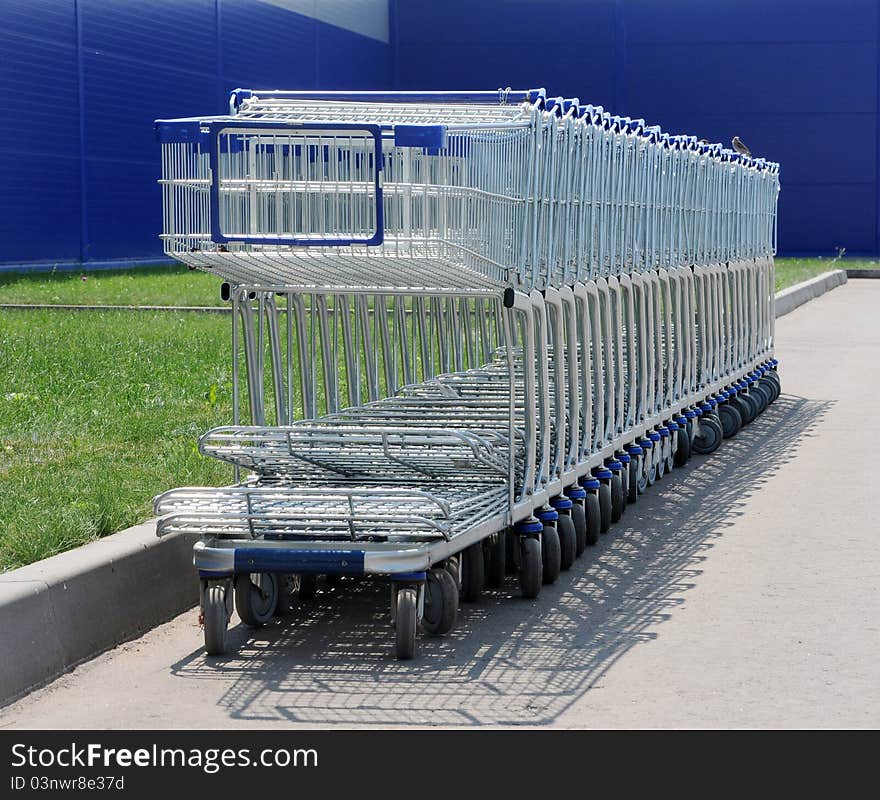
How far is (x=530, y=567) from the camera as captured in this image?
23.4 ft

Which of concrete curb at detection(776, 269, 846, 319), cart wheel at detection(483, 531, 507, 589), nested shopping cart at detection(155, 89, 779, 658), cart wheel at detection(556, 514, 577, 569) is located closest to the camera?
nested shopping cart at detection(155, 89, 779, 658)

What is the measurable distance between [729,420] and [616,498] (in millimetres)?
3744

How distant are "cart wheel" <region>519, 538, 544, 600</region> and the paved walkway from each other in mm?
66

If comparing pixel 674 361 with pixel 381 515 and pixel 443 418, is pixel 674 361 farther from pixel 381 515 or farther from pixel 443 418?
pixel 381 515

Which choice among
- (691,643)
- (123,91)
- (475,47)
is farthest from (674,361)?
(475,47)

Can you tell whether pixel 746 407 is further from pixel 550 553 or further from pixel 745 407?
pixel 550 553

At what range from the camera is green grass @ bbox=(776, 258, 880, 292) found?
97.1 feet

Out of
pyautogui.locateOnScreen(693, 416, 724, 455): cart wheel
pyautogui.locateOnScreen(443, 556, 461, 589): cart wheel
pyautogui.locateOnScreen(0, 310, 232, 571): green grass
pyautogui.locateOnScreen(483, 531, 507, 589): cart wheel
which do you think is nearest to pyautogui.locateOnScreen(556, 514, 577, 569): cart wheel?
pyautogui.locateOnScreen(483, 531, 507, 589): cart wheel

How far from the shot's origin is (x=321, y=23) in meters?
40.6

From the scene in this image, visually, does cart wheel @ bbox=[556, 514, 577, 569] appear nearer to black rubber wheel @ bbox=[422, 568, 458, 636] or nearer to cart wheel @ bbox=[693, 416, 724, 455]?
black rubber wheel @ bbox=[422, 568, 458, 636]

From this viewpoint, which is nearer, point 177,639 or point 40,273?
point 177,639

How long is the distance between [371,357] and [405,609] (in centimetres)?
334

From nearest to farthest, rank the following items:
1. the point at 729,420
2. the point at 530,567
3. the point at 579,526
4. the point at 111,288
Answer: the point at 530,567
the point at 579,526
the point at 729,420
the point at 111,288

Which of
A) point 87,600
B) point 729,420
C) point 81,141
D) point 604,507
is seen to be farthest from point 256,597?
point 81,141
